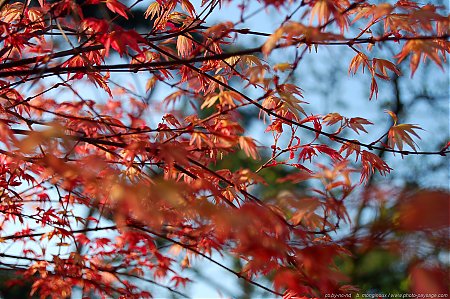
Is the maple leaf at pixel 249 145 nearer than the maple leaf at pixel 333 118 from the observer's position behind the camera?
Yes

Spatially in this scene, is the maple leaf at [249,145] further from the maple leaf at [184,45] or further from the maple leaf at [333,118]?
the maple leaf at [184,45]

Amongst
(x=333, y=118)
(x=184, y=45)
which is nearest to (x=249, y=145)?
(x=333, y=118)

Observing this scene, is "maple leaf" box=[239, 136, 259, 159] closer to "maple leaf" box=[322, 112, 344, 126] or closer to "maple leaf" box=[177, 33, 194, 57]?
"maple leaf" box=[322, 112, 344, 126]

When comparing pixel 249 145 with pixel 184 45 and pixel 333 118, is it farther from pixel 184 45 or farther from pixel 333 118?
pixel 184 45

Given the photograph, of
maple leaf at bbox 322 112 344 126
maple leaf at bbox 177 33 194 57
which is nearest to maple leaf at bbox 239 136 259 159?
maple leaf at bbox 322 112 344 126

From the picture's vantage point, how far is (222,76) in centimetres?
180

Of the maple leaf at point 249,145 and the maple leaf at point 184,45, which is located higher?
the maple leaf at point 184,45

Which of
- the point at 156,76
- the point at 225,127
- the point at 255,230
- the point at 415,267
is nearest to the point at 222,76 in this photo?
the point at 156,76

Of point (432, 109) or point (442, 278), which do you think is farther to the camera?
point (432, 109)

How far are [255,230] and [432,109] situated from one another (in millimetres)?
5744

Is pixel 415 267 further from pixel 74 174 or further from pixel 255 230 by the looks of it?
pixel 74 174

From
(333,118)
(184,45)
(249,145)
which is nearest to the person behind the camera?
(249,145)

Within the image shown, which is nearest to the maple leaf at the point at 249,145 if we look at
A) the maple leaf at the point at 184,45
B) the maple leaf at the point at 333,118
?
the maple leaf at the point at 333,118

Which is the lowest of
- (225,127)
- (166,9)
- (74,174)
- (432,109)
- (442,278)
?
(442,278)
